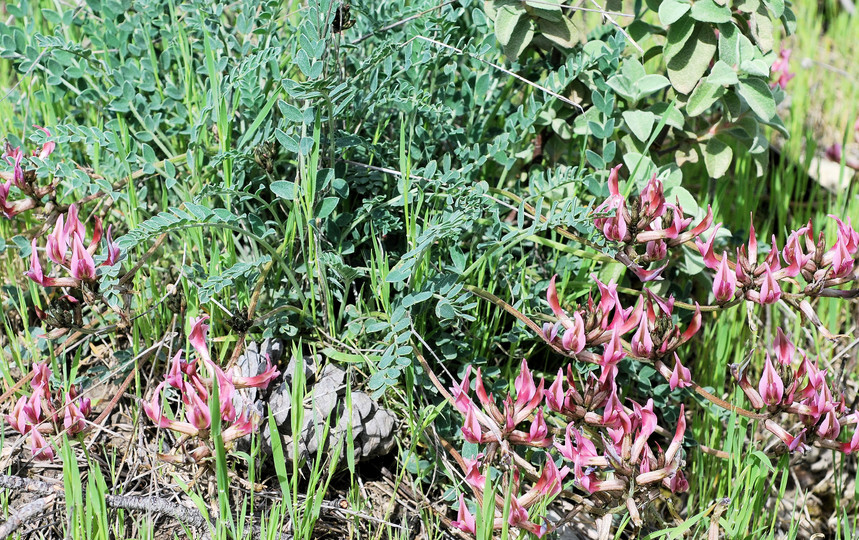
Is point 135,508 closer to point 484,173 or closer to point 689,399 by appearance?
point 484,173

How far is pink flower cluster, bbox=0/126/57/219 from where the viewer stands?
189cm

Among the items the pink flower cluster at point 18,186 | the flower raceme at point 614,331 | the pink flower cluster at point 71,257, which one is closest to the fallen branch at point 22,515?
the pink flower cluster at point 71,257

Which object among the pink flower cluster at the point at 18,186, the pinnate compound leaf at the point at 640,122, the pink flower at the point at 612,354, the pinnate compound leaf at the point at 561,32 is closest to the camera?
the pink flower at the point at 612,354

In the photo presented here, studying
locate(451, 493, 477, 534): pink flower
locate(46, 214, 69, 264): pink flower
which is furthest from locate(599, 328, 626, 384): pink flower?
locate(46, 214, 69, 264): pink flower

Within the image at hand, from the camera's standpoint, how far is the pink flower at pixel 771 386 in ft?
5.39

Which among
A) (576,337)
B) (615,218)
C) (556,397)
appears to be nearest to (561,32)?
(615,218)

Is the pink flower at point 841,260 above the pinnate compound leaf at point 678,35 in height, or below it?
below

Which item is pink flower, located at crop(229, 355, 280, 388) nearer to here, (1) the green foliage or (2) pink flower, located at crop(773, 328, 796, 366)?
(1) the green foliage

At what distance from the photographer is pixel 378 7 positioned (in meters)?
2.25

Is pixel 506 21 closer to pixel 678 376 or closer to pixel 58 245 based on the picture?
pixel 678 376

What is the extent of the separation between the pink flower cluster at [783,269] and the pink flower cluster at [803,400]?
0.38 ft

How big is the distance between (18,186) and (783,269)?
1.80m

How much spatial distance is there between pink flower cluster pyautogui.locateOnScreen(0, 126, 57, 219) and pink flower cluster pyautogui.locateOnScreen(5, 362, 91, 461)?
45cm

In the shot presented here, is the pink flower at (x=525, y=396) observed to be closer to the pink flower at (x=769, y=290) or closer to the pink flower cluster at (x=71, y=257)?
the pink flower at (x=769, y=290)
